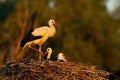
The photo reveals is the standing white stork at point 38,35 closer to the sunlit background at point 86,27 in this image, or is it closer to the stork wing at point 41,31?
the stork wing at point 41,31

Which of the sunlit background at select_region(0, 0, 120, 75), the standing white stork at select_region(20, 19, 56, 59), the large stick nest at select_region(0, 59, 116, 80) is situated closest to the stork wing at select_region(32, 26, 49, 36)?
the standing white stork at select_region(20, 19, 56, 59)

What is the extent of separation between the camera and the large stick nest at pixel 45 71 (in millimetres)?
10656

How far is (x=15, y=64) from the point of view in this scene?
11000 mm

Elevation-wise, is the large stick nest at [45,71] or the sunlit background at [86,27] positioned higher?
the sunlit background at [86,27]

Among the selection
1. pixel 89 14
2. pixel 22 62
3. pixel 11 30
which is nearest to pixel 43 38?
pixel 22 62

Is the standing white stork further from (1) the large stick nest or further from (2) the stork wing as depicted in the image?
(1) the large stick nest

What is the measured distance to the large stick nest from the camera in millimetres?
10656

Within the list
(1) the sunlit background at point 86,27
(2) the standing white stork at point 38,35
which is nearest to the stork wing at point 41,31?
(2) the standing white stork at point 38,35

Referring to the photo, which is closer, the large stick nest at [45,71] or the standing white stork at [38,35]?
the large stick nest at [45,71]

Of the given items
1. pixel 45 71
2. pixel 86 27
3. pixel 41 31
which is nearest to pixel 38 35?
pixel 41 31

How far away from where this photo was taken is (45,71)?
35.3 feet

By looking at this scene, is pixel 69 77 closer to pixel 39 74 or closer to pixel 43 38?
pixel 39 74

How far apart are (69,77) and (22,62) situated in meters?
1.00

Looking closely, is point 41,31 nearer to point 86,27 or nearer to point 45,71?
point 45,71
